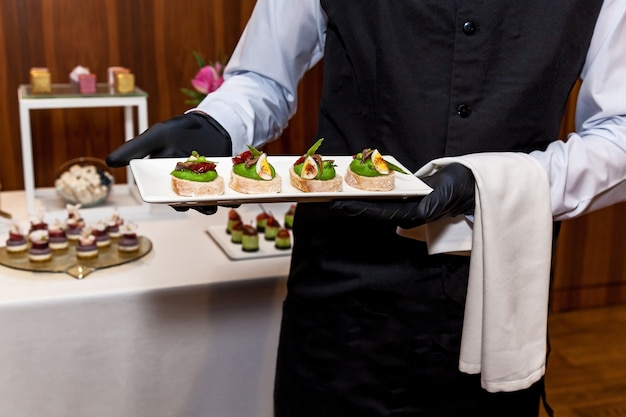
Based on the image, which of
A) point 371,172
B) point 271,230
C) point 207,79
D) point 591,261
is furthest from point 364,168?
point 591,261

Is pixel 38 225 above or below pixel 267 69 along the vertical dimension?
below

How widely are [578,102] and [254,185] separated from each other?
0.52 metres

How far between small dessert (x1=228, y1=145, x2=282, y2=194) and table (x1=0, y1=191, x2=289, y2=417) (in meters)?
0.68

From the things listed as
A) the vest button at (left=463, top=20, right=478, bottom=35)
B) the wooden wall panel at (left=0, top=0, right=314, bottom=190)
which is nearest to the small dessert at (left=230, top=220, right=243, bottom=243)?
the wooden wall panel at (left=0, top=0, right=314, bottom=190)

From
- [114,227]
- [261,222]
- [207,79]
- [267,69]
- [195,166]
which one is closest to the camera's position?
[195,166]

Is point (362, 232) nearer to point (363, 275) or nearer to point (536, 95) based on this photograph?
point (363, 275)

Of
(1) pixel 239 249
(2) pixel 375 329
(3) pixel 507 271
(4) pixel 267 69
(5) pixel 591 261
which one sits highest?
(4) pixel 267 69

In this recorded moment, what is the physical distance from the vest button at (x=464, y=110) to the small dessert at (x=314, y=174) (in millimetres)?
197

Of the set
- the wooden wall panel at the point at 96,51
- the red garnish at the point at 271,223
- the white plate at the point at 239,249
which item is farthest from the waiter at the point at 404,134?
the wooden wall panel at the point at 96,51

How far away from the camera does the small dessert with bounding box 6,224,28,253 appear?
1.87 m

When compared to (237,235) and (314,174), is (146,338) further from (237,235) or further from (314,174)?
(314,174)

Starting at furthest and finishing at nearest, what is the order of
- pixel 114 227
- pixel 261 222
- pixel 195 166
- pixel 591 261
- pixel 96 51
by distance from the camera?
1. pixel 591 261
2. pixel 96 51
3. pixel 261 222
4. pixel 114 227
5. pixel 195 166

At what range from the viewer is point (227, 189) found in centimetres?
117

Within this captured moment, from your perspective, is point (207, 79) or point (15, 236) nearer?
point (15, 236)
